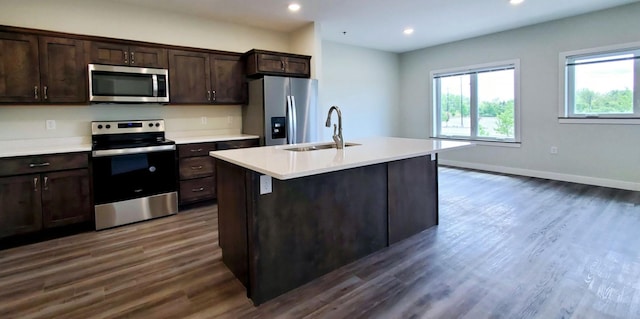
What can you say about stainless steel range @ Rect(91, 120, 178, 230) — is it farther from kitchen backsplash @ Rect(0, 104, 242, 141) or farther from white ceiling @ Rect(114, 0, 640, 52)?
white ceiling @ Rect(114, 0, 640, 52)

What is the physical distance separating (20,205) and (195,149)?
1660mm

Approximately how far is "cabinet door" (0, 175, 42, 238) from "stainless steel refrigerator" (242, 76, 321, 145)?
2.38 meters

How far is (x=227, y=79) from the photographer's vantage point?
179 inches

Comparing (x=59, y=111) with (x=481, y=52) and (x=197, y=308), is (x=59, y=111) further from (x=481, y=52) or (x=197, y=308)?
(x=481, y=52)

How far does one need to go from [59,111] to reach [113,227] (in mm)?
1420

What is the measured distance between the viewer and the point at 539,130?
18.0 feet

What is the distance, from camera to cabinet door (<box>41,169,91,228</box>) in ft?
10.3

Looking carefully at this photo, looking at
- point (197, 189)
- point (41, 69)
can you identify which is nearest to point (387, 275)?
point (197, 189)

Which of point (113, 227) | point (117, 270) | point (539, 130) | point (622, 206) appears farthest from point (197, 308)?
point (539, 130)

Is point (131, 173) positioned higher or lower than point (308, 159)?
lower

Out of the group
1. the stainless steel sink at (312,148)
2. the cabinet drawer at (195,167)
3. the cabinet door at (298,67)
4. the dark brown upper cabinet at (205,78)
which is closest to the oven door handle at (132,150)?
the cabinet drawer at (195,167)

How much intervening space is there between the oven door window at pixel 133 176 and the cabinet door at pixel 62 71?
2.55 feet

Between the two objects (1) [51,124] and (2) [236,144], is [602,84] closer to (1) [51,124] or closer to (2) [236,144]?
(2) [236,144]

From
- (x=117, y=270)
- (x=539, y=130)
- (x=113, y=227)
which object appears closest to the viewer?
(x=117, y=270)
